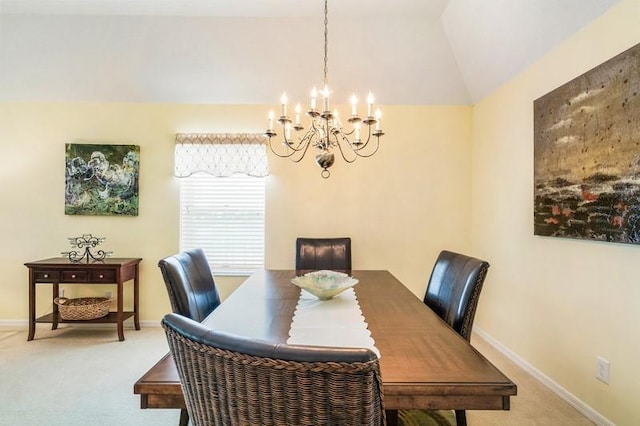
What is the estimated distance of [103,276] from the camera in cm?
327

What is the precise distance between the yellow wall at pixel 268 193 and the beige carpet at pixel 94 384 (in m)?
0.56

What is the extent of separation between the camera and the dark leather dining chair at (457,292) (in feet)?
5.39

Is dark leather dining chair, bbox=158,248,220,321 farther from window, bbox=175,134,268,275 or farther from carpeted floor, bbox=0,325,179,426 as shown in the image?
window, bbox=175,134,268,275

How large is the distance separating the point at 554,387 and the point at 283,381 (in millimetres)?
2576

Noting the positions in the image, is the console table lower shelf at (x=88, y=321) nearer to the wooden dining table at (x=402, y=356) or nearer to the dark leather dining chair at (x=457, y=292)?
the wooden dining table at (x=402, y=356)

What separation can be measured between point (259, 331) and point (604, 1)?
2555 millimetres

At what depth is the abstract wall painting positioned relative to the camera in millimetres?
3686

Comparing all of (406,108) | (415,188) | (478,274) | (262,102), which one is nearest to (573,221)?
(478,274)

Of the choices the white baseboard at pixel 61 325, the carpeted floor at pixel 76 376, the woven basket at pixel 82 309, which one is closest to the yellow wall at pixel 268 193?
the white baseboard at pixel 61 325

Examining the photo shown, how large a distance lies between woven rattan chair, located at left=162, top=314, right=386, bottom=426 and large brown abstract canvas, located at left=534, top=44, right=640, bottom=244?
191 centimetres

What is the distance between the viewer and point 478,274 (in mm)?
1650

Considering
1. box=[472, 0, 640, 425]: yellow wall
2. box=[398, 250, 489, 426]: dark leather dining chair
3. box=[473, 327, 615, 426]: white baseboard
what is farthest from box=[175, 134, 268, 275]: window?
box=[473, 327, 615, 426]: white baseboard

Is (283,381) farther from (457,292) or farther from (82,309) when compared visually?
(82,309)

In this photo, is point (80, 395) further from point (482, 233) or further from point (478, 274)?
point (482, 233)
